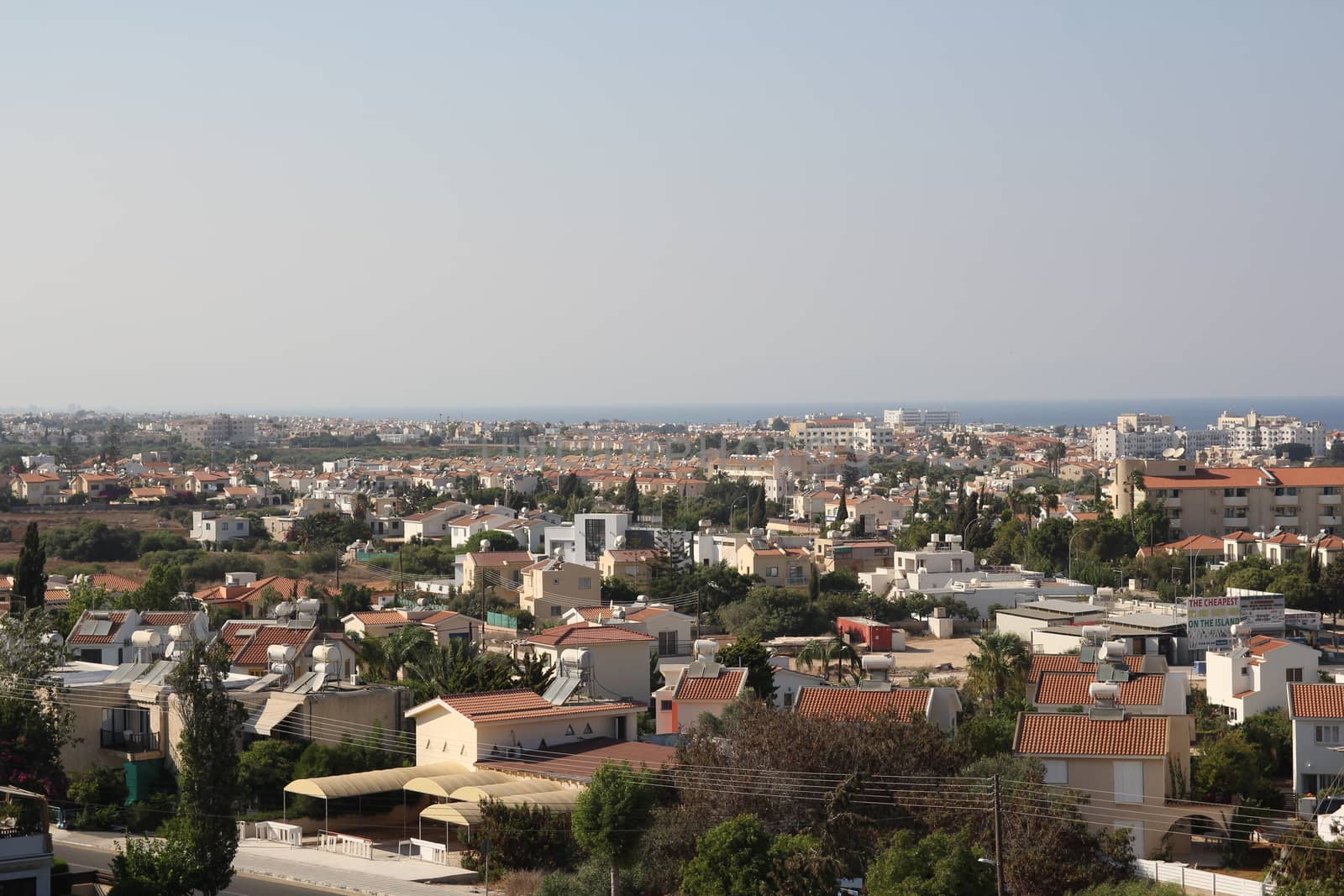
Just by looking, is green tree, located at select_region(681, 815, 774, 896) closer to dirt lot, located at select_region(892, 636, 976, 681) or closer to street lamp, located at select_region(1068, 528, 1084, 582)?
dirt lot, located at select_region(892, 636, 976, 681)

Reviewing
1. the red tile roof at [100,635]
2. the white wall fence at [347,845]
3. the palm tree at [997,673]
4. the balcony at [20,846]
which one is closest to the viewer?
the balcony at [20,846]

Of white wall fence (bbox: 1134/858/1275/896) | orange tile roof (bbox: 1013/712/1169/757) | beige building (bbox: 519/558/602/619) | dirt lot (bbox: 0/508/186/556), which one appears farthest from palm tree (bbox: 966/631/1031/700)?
dirt lot (bbox: 0/508/186/556)

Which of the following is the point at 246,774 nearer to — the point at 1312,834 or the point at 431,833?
the point at 431,833

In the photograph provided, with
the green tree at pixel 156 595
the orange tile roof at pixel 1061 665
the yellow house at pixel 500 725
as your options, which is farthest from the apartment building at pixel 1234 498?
the yellow house at pixel 500 725

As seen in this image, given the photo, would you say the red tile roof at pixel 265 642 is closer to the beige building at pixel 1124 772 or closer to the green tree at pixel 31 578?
the green tree at pixel 31 578

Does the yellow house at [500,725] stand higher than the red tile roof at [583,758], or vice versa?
the yellow house at [500,725]

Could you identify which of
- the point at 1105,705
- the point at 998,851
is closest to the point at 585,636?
the point at 1105,705

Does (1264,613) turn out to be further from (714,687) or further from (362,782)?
(362,782)
